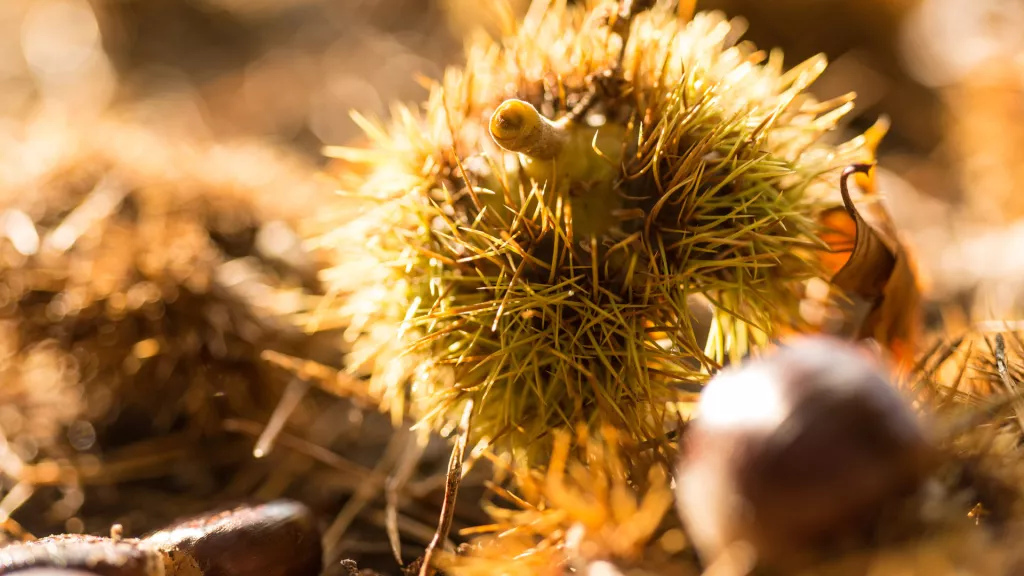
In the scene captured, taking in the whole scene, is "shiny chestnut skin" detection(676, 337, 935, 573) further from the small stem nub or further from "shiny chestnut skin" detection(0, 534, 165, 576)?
"shiny chestnut skin" detection(0, 534, 165, 576)

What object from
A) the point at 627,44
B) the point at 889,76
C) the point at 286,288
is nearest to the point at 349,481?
the point at 286,288

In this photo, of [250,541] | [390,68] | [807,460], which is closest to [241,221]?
[250,541]

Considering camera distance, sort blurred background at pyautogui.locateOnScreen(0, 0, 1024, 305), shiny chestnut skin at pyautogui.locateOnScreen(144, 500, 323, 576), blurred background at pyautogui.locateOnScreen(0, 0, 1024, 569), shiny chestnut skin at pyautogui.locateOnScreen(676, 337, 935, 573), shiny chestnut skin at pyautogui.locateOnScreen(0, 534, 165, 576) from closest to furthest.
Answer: shiny chestnut skin at pyautogui.locateOnScreen(676, 337, 935, 573)
shiny chestnut skin at pyautogui.locateOnScreen(0, 534, 165, 576)
shiny chestnut skin at pyautogui.locateOnScreen(144, 500, 323, 576)
blurred background at pyautogui.locateOnScreen(0, 0, 1024, 569)
blurred background at pyautogui.locateOnScreen(0, 0, 1024, 305)

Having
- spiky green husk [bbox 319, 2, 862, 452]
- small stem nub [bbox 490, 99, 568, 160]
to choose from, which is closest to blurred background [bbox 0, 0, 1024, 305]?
spiky green husk [bbox 319, 2, 862, 452]

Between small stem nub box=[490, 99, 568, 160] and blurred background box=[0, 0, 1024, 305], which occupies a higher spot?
small stem nub box=[490, 99, 568, 160]

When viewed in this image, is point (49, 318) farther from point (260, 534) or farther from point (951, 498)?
point (951, 498)

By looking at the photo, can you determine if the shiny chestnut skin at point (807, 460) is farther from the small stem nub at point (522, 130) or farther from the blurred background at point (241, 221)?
the blurred background at point (241, 221)
